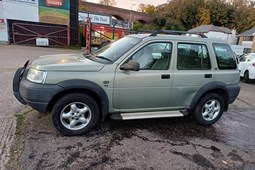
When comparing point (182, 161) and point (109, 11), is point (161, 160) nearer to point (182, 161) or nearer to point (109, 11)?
point (182, 161)

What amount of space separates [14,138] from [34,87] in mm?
896

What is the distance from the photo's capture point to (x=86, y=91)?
11.3ft

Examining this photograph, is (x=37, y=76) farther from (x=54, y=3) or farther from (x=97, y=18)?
(x=97, y=18)

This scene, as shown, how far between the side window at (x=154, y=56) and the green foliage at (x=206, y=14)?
48.2 m

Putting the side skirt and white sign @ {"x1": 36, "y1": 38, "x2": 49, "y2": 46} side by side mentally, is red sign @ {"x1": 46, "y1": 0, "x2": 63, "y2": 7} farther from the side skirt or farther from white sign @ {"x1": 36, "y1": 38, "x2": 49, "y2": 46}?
the side skirt

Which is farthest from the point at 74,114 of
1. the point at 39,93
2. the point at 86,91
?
the point at 39,93

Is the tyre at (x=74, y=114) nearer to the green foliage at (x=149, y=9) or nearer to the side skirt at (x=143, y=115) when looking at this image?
the side skirt at (x=143, y=115)

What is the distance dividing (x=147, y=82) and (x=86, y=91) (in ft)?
3.57

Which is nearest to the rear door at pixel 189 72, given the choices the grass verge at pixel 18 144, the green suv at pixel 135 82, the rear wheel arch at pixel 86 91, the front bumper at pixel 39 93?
the green suv at pixel 135 82

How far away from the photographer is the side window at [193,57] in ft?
13.0

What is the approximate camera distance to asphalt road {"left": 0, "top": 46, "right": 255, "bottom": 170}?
9.44 feet

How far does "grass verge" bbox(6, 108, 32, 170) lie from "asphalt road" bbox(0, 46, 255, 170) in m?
0.06

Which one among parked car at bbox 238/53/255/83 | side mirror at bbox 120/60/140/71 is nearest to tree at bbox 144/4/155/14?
parked car at bbox 238/53/255/83

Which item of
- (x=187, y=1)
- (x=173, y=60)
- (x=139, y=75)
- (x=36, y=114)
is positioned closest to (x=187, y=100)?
(x=173, y=60)
